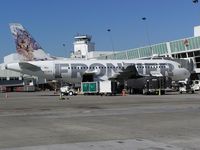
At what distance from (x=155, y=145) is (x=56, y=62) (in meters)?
48.9

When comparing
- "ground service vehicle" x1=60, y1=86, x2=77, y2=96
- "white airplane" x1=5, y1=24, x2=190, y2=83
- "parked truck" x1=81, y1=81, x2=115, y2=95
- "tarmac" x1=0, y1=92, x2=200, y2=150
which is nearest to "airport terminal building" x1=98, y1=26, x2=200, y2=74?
"white airplane" x1=5, y1=24, x2=190, y2=83

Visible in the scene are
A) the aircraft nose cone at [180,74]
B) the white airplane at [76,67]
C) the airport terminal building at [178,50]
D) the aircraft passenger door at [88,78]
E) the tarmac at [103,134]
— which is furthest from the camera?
the airport terminal building at [178,50]


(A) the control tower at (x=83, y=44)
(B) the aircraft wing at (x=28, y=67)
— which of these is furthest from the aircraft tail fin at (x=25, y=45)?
(A) the control tower at (x=83, y=44)

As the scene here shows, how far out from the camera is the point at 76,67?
62.2 metres

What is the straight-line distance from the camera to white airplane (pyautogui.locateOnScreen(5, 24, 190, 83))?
6059cm

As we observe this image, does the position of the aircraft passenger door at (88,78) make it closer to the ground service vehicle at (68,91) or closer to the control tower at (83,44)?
the ground service vehicle at (68,91)

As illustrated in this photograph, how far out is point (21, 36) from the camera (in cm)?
6400

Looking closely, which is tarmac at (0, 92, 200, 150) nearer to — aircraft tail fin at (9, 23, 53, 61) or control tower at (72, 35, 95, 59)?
aircraft tail fin at (9, 23, 53, 61)

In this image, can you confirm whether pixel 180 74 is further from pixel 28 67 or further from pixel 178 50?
pixel 178 50

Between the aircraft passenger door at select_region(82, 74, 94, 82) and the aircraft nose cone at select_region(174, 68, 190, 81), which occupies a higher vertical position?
the aircraft nose cone at select_region(174, 68, 190, 81)

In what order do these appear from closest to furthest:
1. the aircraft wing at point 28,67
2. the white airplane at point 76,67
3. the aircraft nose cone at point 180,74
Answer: the aircraft wing at point 28,67
the white airplane at point 76,67
the aircraft nose cone at point 180,74

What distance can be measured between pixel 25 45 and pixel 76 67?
7.82 meters

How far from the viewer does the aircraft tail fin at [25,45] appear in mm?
63594

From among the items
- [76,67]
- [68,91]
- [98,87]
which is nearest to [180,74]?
[98,87]
